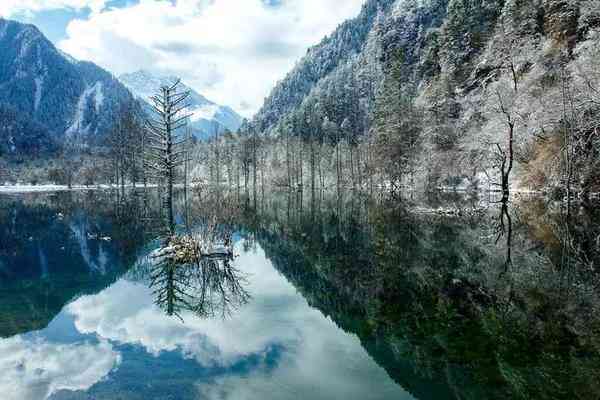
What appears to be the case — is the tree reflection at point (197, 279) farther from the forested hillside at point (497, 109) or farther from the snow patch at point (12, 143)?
the snow patch at point (12, 143)

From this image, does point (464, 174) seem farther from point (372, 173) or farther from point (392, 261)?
point (392, 261)

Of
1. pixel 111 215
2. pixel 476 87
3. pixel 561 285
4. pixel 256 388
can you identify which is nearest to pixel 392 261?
pixel 561 285

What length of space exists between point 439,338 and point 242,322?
4.50 meters

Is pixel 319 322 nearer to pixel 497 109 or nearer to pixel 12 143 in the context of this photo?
pixel 497 109

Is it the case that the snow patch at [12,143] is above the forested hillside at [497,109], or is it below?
above

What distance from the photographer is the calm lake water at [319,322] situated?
22.6 feet

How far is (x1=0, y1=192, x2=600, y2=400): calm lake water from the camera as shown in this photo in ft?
22.6

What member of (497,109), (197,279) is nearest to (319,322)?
(197,279)

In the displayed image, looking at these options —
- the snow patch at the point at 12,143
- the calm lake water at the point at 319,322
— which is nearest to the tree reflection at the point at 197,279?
the calm lake water at the point at 319,322

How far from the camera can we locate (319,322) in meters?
10.2

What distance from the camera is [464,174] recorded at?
54812mm

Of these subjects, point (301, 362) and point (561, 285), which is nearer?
point (301, 362)

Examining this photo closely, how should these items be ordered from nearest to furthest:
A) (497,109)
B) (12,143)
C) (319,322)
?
1. (319,322)
2. (497,109)
3. (12,143)

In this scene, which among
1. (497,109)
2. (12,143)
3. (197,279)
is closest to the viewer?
(197,279)
